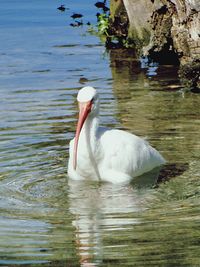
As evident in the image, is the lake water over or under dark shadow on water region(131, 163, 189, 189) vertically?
over

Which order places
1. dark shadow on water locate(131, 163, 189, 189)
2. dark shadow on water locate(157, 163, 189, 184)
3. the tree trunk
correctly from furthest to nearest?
the tree trunk → dark shadow on water locate(157, 163, 189, 184) → dark shadow on water locate(131, 163, 189, 189)

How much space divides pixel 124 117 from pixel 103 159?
7.54ft

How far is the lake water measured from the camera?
7574mm

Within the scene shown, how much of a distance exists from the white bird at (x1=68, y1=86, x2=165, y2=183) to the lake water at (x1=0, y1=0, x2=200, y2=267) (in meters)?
0.12

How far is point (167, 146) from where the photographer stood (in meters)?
10.9

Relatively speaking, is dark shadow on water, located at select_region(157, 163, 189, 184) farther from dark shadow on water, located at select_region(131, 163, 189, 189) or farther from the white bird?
the white bird

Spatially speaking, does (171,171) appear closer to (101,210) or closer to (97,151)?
(97,151)

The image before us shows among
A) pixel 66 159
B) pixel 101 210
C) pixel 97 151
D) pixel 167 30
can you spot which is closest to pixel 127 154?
pixel 97 151

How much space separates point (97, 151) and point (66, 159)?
0.81 m

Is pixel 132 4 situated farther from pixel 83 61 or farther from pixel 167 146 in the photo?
pixel 167 146

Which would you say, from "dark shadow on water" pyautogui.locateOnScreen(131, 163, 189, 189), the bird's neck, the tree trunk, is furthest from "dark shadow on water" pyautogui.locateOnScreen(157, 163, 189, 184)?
the tree trunk

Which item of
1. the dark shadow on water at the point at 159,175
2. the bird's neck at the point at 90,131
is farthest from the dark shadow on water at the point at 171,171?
the bird's neck at the point at 90,131

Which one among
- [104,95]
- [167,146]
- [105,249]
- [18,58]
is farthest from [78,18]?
[105,249]

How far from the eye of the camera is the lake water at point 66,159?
7.57m
